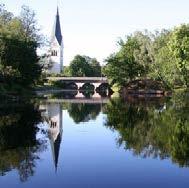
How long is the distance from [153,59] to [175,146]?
73369mm

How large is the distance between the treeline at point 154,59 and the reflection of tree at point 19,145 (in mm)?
49140

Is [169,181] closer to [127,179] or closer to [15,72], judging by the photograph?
[127,179]

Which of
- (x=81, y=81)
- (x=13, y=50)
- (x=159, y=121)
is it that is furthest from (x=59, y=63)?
(x=159, y=121)

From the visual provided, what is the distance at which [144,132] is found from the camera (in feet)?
94.9

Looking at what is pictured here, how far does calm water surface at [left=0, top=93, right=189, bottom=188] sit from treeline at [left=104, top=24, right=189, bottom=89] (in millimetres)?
47883

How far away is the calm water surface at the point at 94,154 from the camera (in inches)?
640

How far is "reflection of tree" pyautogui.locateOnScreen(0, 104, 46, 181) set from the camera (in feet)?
59.1

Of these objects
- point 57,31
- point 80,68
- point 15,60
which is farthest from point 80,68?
point 15,60

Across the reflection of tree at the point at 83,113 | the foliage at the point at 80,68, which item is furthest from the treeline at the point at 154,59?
the foliage at the point at 80,68

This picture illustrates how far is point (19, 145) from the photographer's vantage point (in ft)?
76.2

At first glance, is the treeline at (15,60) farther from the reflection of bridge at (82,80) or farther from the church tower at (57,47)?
the church tower at (57,47)

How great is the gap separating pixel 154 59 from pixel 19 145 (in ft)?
243

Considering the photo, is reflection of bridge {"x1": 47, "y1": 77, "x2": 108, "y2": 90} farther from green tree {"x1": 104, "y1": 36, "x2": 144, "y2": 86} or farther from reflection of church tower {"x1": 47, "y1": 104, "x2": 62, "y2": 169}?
reflection of church tower {"x1": 47, "y1": 104, "x2": 62, "y2": 169}

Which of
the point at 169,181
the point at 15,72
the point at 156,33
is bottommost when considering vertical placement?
the point at 169,181
